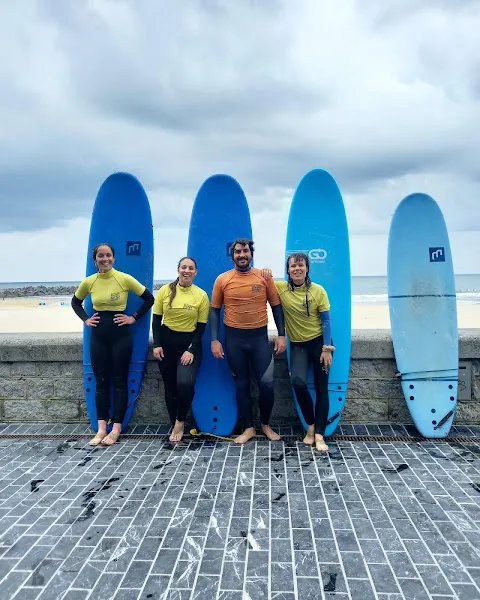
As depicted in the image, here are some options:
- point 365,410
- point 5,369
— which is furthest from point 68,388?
point 365,410

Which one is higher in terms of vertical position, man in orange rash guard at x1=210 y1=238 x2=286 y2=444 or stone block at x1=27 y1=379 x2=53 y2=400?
man in orange rash guard at x1=210 y1=238 x2=286 y2=444

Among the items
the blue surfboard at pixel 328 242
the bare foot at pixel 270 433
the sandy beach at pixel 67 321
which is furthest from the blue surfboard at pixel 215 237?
the sandy beach at pixel 67 321

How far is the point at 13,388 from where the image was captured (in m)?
4.30

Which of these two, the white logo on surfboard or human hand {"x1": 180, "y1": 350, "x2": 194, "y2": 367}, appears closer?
human hand {"x1": 180, "y1": 350, "x2": 194, "y2": 367}

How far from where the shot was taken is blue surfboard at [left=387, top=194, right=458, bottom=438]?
398cm

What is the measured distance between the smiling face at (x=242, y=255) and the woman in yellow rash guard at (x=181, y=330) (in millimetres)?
394

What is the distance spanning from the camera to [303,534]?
2.38 m

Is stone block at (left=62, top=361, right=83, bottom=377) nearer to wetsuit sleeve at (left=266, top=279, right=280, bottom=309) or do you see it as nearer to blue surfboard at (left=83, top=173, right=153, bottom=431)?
blue surfboard at (left=83, top=173, right=153, bottom=431)

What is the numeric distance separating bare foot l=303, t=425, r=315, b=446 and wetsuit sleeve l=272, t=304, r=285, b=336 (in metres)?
0.81

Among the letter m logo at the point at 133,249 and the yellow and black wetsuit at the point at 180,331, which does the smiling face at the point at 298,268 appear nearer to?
the yellow and black wetsuit at the point at 180,331

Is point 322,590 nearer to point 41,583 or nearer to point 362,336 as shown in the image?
point 41,583

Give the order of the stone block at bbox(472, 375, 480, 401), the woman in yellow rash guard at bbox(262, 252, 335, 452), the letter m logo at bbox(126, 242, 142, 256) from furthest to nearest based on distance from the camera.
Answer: the letter m logo at bbox(126, 242, 142, 256) < the stone block at bbox(472, 375, 480, 401) < the woman in yellow rash guard at bbox(262, 252, 335, 452)

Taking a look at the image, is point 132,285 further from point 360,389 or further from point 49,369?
point 360,389

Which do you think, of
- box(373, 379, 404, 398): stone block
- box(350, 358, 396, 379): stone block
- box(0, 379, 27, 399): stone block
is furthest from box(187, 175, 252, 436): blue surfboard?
box(0, 379, 27, 399): stone block
